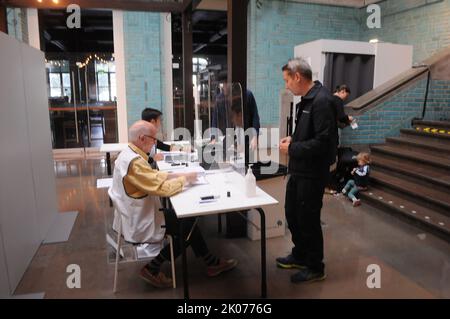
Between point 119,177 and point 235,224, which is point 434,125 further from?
point 119,177

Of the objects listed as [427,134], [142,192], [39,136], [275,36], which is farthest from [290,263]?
[275,36]

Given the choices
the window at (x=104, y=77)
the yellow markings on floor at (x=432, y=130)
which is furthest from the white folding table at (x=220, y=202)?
the window at (x=104, y=77)

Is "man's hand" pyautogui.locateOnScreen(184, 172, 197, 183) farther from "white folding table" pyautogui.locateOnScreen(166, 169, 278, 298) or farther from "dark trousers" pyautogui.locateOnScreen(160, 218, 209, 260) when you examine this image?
"dark trousers" pyautogui.locateOnScreen(160, 218, 209, 260)

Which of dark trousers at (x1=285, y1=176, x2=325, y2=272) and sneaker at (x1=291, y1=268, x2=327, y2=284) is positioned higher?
dark trousers at (x1=285, y1=176, x2=325, y2=272)

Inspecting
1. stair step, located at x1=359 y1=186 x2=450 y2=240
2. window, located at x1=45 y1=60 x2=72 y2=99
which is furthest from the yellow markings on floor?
window, located at x1=45 y1=60 x2=72 y2=99

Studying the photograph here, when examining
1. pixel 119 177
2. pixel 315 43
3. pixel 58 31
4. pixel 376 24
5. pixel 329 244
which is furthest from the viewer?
pixel 58 31

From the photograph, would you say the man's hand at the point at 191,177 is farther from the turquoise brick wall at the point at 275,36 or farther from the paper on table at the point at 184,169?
the turquoise brick wall at the point at 275,36

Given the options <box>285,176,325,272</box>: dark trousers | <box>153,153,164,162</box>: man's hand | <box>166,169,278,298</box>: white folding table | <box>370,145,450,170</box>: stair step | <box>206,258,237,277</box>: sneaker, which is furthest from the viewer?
<box>370,145,450,170</box>: stair step

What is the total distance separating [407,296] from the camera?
2.61 meters

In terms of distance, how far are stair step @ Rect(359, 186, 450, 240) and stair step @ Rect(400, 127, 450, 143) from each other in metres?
1.09

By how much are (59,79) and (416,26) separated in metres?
8.21

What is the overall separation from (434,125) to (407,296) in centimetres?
345

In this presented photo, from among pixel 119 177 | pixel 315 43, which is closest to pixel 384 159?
pixel 315 43

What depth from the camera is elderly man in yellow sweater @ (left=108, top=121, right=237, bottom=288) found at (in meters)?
2.46
